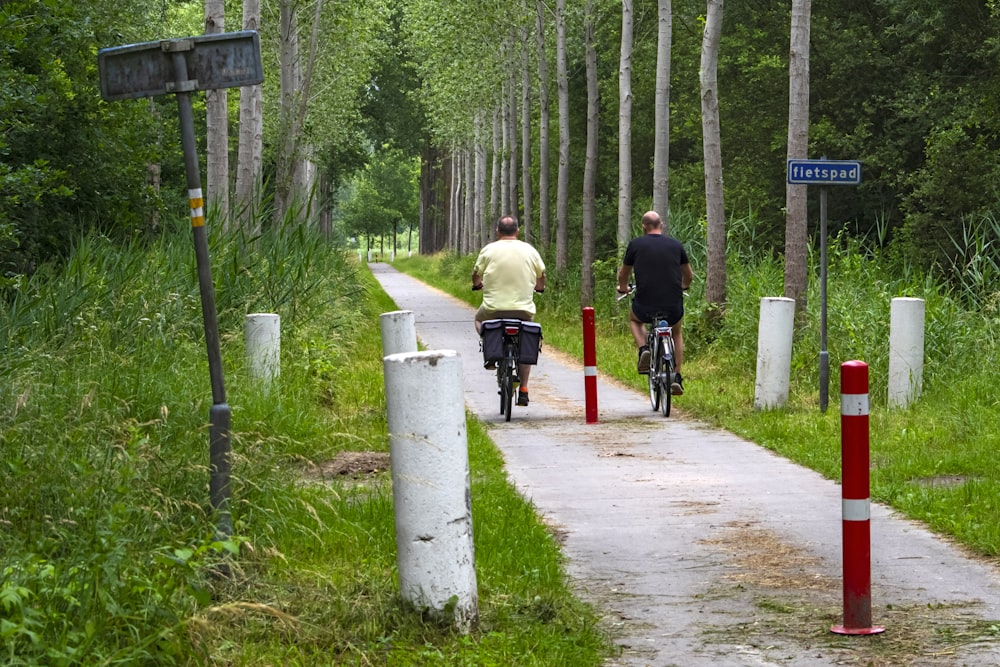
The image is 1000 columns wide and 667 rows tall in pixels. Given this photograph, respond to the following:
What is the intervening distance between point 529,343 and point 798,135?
191 inches

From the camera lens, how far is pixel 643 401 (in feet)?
50.5

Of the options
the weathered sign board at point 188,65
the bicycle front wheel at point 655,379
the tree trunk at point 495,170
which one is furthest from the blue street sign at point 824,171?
the tree trunk at point 495,170

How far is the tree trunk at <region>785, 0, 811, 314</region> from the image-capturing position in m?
16.7

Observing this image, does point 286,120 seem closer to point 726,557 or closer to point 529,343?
point 529,343

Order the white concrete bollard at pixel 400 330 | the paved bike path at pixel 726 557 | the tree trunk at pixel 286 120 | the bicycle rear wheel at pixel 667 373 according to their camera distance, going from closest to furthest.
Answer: the paved bike path at pixel 726 557
the white concrete bollard at pixel 400 330
the bicycle rear wheel at pixel 667 373
the tree trunk at pixel 286 120

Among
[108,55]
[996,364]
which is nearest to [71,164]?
[996,364]

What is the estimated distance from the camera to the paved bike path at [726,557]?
19.0ft

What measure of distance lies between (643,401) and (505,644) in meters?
9.92

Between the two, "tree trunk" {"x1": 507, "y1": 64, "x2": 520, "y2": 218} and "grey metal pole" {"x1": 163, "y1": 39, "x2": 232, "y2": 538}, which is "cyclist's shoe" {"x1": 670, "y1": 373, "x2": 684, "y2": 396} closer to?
"grey metal pole" {"x1": 163, "y1": 39, "x2": 232, "y2": 538}

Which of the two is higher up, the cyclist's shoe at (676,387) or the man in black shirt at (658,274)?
the man in black shirt at (658,274)

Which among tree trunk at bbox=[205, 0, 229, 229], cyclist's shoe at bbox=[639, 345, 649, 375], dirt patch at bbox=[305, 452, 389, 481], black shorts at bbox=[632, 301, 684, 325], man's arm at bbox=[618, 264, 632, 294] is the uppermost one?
tree trunk at bbox=[205, 0, 229, 229]

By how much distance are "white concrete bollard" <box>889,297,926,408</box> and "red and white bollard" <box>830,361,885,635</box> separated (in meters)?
7.25

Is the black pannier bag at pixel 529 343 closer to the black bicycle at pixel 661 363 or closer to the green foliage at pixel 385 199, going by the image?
the black bicycle at pixel 661 363

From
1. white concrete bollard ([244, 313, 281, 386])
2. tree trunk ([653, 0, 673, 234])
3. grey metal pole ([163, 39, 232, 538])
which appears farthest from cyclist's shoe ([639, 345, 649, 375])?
tree trunk ([653, 0, 673, 234])
